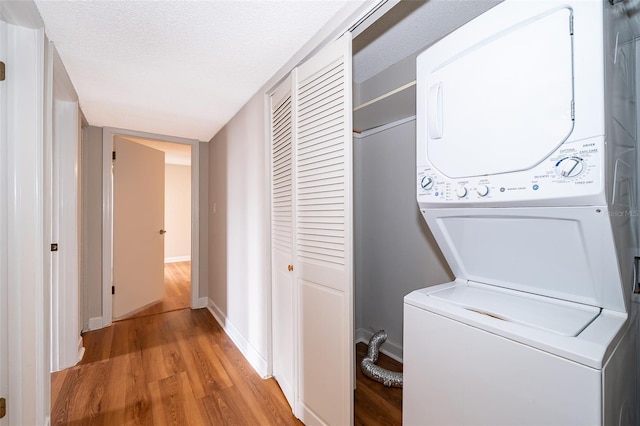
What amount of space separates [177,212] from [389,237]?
540cm

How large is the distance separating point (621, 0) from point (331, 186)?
1.12m

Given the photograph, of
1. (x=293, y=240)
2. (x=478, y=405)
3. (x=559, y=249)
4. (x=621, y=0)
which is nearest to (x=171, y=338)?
(x=293, y=240)

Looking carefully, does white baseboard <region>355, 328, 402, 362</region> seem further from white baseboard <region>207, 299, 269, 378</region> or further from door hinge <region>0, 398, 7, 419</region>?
door hinge <region>0, 398, 7, 419</region>

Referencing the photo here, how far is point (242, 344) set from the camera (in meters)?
2.49

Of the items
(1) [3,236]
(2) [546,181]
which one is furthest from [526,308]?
(1) [3,236]

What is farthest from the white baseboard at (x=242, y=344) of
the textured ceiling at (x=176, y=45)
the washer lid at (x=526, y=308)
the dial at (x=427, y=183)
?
the textured ceiling at (x=176, y=45)

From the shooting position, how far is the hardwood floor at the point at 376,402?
168 cm

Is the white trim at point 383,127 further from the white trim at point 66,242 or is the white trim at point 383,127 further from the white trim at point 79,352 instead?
the white trim at point 79,352

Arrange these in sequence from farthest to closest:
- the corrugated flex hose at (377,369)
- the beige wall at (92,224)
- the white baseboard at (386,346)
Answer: the beige wall at (92,224), the white baseboard at (386,346), the corrugated flex hose at (377,369)

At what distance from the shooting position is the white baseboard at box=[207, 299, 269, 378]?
2142mm

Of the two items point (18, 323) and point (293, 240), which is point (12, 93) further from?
point (293, 240)

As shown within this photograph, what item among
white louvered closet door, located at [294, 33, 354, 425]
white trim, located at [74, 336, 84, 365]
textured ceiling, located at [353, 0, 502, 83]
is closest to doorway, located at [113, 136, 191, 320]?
white trim, located at [74, 336, 84, 365]

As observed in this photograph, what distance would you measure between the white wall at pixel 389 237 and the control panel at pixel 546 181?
3.79 ft

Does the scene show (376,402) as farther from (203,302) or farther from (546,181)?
(203,302)
